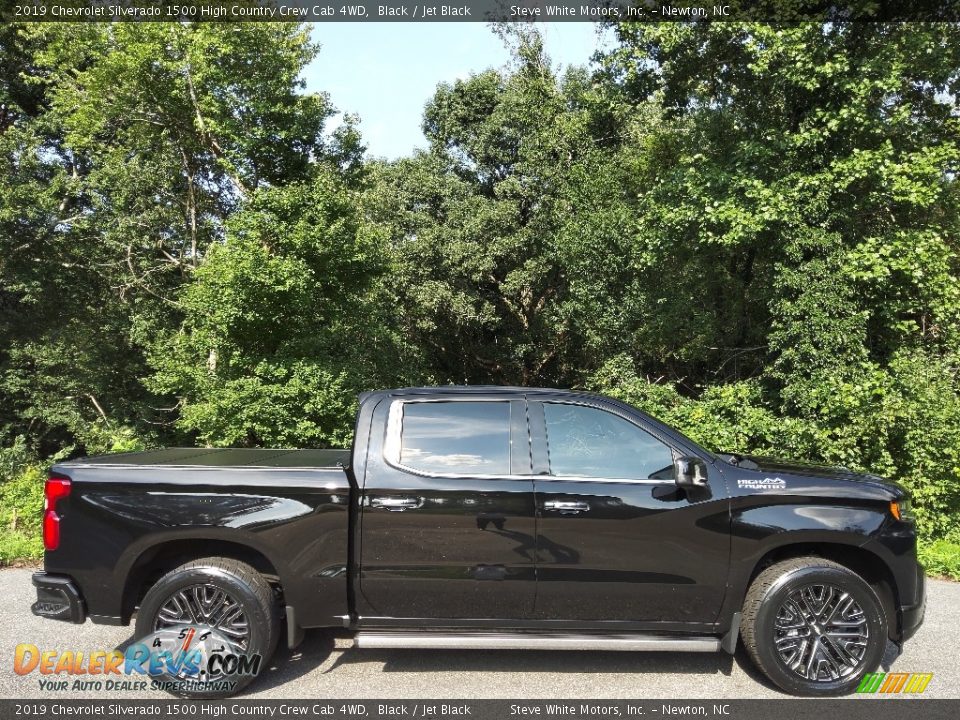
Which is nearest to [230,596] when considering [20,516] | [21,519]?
[21,519]

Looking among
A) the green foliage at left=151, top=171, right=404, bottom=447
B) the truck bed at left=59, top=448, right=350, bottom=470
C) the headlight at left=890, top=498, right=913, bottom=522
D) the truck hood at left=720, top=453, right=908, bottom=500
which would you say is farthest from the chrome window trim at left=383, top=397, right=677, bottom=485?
the green foliage at left=151, top=171, right=404, bottom=447

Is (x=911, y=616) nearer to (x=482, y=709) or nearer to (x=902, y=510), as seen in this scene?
(x=902, y=510)

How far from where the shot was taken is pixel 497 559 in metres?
3.84

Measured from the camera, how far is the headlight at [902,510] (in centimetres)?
395

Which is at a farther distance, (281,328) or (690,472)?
(281,328)

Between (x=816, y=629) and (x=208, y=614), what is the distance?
11.7 ft

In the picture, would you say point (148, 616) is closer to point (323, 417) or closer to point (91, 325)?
point (323, 417)

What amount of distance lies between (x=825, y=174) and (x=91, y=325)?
20.8m

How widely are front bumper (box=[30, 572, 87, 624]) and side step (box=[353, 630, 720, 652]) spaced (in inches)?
63.9

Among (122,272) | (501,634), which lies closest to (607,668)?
(501,634)

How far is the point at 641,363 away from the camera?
49.0ft

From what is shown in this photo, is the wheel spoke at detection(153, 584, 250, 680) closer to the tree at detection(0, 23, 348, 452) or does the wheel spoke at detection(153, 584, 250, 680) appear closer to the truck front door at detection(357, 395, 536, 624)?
the truck front door at detection(357, 395, 536, 624)

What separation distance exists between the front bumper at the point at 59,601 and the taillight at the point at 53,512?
207 millimetres

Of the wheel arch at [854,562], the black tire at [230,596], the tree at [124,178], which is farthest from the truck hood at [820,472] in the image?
the tree at [124,178]
